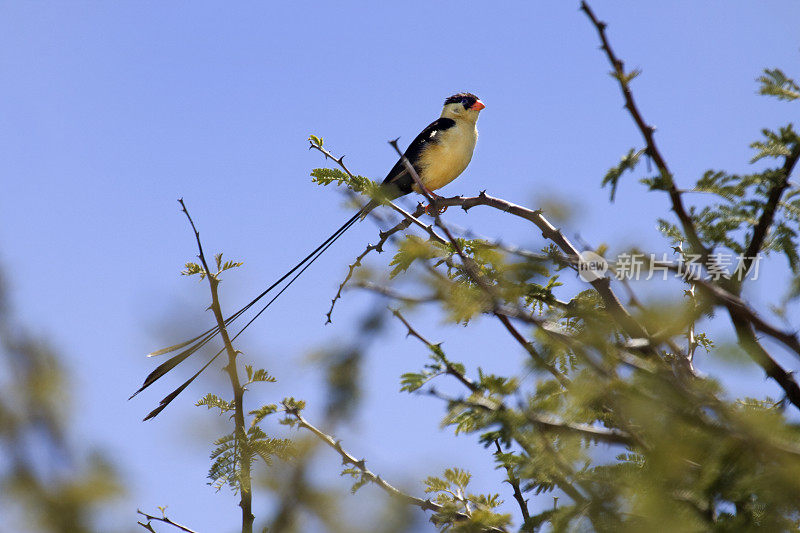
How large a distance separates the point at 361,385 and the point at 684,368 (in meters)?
0.98

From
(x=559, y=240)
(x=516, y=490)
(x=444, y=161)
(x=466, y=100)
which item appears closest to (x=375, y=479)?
(x=516, y=490)

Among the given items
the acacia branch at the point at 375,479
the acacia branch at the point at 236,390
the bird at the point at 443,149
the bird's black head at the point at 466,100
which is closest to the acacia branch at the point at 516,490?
the acacia branch at the point at 375,479

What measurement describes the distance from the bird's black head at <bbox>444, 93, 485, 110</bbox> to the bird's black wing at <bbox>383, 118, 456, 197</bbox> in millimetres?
361

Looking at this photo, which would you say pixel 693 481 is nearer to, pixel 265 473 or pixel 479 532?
pixel 479 532

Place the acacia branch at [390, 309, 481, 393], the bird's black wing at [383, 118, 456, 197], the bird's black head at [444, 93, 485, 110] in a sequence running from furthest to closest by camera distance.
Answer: the bird's black head at [444, 93, 485, 110], the bird's black wing at [383, 118, 456, 197], the acacia branch at [390, 309, 481, 393]

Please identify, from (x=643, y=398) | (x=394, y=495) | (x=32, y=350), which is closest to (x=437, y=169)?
(x=394, y=495)

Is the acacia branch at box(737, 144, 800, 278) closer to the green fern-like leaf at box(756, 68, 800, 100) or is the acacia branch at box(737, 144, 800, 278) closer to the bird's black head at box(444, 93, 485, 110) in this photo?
the green fern-like leaf at box(756, 68, 800, 100)

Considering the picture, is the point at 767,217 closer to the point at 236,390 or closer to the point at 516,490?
the point at 516,490

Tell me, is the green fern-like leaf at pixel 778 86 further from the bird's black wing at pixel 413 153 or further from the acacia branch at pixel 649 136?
the bird's black wing at pixel 413 153

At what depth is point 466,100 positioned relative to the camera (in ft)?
21.8

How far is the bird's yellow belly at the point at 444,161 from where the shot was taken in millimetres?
5867

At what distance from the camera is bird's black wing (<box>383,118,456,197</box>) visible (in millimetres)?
5707

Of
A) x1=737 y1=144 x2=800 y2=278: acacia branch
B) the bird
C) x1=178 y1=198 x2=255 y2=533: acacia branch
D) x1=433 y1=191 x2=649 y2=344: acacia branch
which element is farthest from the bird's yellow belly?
x1=737 y1=144 x2=800 y2=278: acacia branch

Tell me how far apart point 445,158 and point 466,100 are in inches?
40.4
